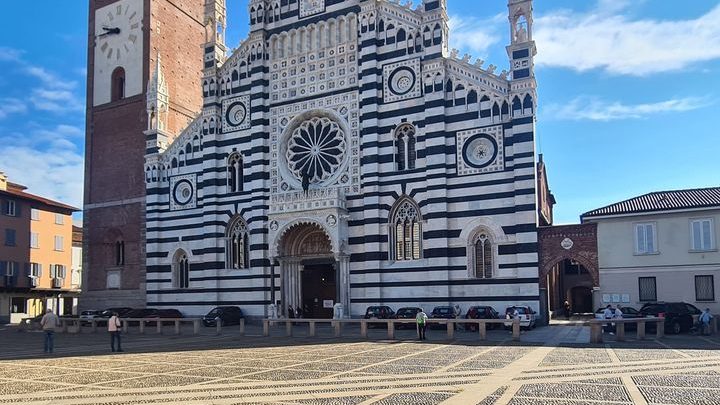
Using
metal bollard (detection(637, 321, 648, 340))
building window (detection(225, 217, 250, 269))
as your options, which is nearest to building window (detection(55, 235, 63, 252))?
building window (detection(225, 217, 250, 269))

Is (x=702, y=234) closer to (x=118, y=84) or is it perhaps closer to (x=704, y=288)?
(x=704, y=288)

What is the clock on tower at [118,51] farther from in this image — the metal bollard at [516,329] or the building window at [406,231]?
the metal bollard at [516,329]

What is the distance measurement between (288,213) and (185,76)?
763 inches

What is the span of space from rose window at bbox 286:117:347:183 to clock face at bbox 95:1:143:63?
16.7m

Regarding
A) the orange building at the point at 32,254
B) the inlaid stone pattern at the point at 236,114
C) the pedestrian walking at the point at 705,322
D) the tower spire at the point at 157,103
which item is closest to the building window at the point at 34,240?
the orange building at the point at 32,254

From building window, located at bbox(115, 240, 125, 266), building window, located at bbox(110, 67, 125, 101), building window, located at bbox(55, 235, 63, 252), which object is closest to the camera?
building window, located at bbox(115, 240, 125, 266)

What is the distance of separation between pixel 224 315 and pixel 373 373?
24.9 meters

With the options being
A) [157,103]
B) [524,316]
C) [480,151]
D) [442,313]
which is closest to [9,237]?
[157,103]

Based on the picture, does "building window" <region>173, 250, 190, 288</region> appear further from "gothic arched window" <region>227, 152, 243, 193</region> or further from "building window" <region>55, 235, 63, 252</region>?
"building window" <region>55, 235, 63, 252</region>

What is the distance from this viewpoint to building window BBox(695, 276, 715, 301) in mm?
32094

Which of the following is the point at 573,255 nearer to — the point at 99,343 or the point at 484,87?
the point at 484,87

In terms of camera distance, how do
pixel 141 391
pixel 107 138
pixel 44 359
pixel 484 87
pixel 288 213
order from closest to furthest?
pixel 141 391, pixel 44 359, pixel 484 87, pixel 288 213, pixel 107 138

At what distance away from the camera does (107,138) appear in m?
49.2

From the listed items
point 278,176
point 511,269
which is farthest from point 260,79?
point 511,269
